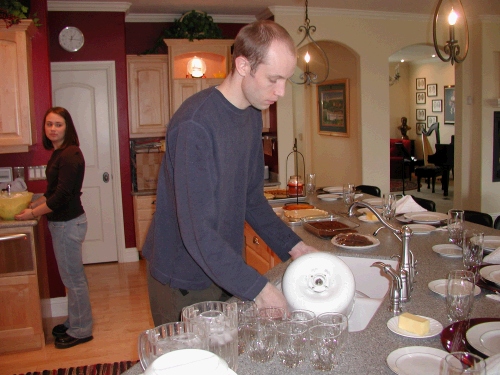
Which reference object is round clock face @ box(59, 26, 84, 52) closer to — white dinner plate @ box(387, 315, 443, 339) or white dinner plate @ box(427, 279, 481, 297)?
white dinner plate @ box(427, 279, 481, 297)

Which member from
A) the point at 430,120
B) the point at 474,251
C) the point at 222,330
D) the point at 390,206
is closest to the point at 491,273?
the point at 474,251

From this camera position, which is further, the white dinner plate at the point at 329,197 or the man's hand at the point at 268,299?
the white dinner plate at the point at 329,197

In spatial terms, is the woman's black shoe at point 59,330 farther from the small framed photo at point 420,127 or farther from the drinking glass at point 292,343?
the small framed photo at point 420,127

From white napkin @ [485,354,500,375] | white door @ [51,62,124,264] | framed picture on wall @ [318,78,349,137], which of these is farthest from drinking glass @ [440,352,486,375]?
framed picture on wall @ [318,78,349,137]

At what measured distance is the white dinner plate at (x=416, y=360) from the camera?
1.22m

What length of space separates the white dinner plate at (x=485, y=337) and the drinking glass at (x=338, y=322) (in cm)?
35

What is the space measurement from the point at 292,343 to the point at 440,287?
0.82 metres

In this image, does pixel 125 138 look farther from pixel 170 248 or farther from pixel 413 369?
pixel 413 369

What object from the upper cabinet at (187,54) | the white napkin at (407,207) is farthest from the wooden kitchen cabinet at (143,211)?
the white napkin at (407,207)

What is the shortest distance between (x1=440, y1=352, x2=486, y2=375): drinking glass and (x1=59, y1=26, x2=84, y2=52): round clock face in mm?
5312

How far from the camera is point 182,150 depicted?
142cm

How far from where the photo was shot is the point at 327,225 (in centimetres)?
284

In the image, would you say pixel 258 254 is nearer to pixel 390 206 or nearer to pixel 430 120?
pixel 390 206

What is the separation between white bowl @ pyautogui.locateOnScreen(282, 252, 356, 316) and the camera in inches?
60.4
